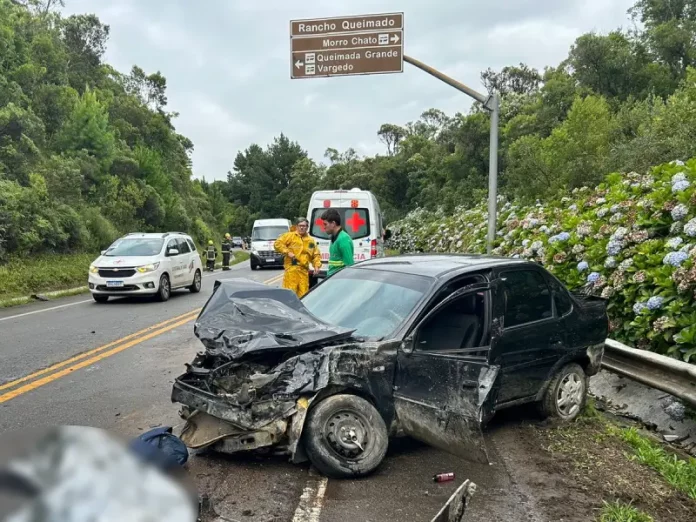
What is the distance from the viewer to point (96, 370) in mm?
7020

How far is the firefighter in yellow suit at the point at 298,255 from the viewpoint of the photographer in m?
8.59

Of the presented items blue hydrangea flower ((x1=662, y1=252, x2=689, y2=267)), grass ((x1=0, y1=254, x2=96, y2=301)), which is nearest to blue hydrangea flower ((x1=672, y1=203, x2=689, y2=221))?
blue hydrangea flower ((x1=662, y1=252, x2=689, y2=267))

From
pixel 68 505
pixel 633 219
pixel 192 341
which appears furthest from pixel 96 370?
pixel 633 219

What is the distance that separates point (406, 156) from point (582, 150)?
35789 mm

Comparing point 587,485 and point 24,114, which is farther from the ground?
point 24,114

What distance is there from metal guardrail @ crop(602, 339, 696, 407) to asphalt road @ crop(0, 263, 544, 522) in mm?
1581

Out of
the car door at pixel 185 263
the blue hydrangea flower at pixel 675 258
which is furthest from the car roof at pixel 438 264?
the car door at pixel 185 263

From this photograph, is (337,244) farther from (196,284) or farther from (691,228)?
(196,284)

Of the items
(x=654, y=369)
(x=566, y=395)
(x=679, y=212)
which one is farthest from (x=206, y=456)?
(x=679, y=212)

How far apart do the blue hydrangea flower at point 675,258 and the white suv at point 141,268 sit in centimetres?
1070

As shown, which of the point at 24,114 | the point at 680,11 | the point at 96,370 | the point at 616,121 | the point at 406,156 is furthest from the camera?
the point at 406,156

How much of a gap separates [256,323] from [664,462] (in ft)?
11.1

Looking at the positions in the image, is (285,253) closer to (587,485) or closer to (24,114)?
(587,485)

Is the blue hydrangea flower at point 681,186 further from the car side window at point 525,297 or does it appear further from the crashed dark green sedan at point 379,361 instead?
the car side window at point 525,297
